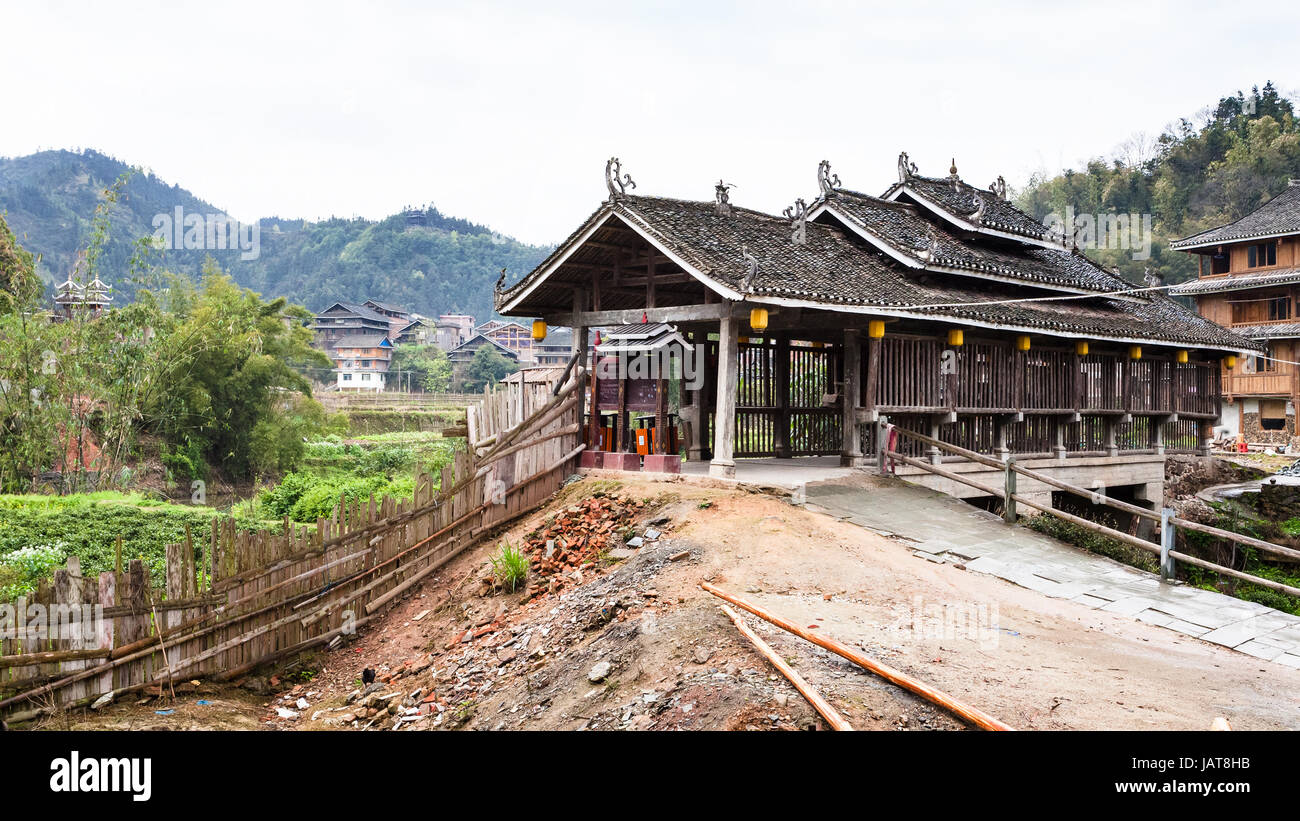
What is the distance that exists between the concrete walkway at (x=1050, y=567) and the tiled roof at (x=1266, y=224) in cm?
2635

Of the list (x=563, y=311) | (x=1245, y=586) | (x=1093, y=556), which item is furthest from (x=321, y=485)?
(x=1245, y=586)

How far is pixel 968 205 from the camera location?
1895 centimetres

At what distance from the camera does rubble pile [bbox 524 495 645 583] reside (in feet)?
34.8

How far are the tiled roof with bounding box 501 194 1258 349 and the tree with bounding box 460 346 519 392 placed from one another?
45.2 m

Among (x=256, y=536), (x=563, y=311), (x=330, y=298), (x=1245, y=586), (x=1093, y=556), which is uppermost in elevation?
(x=330, y=298)

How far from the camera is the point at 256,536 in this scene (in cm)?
870

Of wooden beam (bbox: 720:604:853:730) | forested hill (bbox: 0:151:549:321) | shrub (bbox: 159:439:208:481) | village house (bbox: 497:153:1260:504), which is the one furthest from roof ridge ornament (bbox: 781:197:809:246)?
forested hill (bbox: 0:151:549:321)

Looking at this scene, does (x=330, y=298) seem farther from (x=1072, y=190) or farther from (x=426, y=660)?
(x=426, y=660)

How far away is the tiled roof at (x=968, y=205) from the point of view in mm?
18438

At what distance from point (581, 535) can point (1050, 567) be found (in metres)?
5.65

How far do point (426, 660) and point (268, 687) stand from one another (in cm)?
146

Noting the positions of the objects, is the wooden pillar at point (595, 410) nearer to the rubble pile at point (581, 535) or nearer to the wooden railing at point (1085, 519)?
the rubble pile at point (581, 535)
